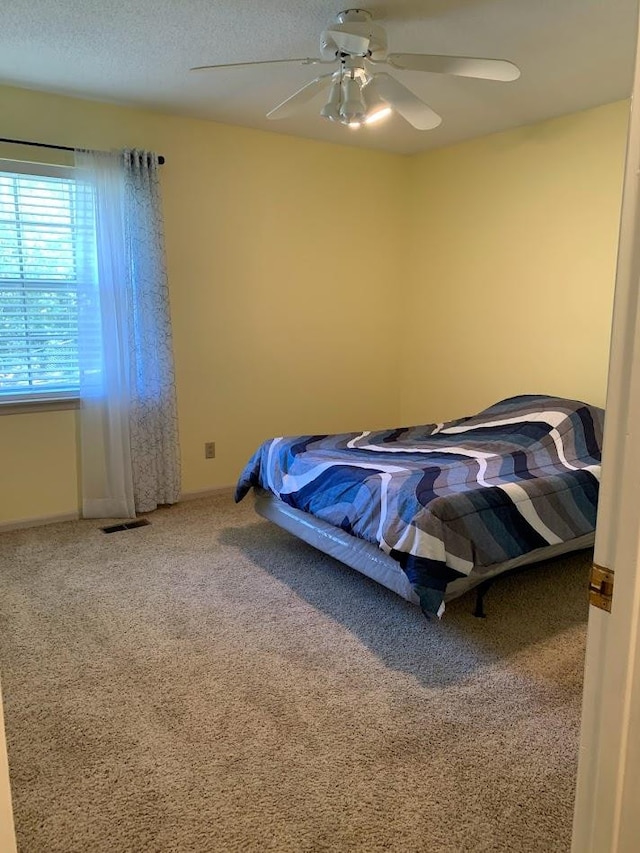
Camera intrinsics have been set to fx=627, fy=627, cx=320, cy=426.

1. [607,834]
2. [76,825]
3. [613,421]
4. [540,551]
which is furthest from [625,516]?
[540,551]

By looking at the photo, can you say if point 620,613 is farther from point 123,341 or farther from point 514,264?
point 514,264

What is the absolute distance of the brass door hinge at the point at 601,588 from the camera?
864 mm

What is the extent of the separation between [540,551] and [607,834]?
202 cm

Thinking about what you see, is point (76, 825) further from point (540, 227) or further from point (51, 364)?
point (540, 227)

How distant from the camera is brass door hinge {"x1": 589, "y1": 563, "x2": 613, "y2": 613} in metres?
0.86

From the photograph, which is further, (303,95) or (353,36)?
(303,95)

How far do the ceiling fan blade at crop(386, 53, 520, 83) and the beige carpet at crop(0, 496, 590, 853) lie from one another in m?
2.22

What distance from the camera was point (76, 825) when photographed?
166cm

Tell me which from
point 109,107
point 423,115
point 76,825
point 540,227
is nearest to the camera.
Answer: point 76,825

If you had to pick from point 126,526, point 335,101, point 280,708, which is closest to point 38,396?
point 126,526

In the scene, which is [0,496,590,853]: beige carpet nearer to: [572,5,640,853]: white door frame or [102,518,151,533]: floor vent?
[102,518,151,533]: floor vent

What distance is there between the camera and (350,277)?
493 centimetres

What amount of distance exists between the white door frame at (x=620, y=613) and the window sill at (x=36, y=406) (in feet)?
11.6

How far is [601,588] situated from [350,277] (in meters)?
4.29
